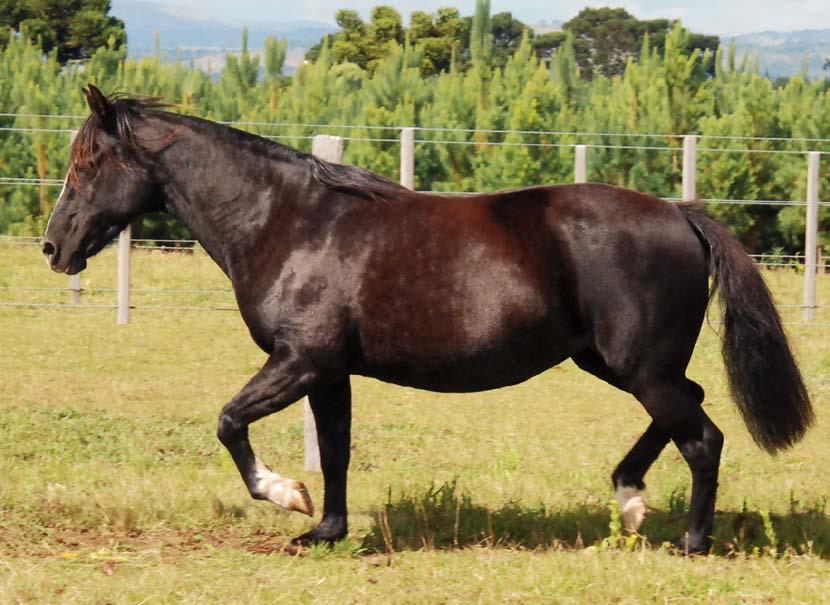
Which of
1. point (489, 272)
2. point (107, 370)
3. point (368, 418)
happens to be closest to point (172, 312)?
point (107, 370)

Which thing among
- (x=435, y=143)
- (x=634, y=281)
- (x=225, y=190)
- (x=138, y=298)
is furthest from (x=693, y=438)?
(x=435, y=143)

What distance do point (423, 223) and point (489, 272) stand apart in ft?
1.27

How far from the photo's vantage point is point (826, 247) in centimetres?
1758

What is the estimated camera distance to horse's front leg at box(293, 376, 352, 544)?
5723mm

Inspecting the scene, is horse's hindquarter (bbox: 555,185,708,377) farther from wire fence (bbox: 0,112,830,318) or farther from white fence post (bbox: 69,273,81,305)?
white fence post (bbox: 69,273,81,305)

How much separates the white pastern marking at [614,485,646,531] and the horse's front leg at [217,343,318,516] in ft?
4.93

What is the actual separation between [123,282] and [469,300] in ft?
27.2

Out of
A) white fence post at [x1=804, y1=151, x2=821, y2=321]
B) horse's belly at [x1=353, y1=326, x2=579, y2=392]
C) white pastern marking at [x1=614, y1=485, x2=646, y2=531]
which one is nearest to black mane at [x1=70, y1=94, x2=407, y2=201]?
horse's belly at [x1=353, y1=326, x2=579, y2=392]

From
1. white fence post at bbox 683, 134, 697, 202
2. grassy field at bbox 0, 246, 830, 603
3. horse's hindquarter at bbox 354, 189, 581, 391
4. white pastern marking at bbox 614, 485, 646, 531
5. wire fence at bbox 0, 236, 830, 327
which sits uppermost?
white fence post at bbox 683, 134, 697, 202

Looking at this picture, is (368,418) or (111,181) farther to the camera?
(368,418)

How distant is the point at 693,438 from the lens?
5.45m

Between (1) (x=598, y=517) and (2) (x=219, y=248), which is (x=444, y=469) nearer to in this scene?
(1) (x=598, y=517)

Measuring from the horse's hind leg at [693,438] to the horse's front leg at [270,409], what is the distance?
1466 millimetres

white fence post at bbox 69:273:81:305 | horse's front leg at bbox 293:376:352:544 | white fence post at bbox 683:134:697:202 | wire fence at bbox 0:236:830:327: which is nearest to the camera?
horse's front leg at bbox 293:376:352:544
